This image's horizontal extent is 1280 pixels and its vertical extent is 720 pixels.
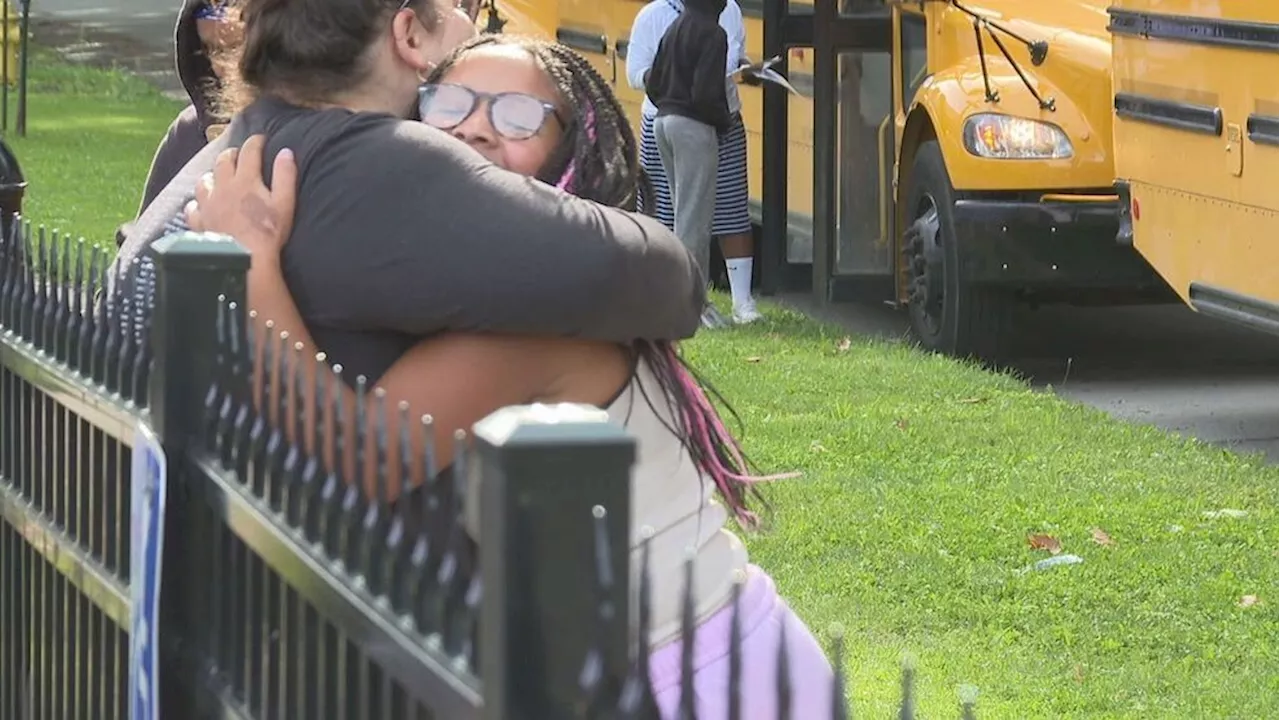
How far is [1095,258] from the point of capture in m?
10.2

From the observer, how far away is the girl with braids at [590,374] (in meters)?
2.81

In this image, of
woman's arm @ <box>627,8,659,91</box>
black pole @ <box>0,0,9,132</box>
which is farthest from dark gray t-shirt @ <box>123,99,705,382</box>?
black pole @ <box>0,0,9,132</box>

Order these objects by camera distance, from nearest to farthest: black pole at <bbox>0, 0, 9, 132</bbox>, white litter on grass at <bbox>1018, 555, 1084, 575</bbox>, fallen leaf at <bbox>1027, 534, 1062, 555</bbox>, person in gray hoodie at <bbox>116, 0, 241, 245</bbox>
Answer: person in gray hoodie at <bbox>116, 0, 241, 245</bbox>, white litter on grass at <bbox>1018, 555, 1084, 575</bbox>, fallen leaf at <bbox>1027, 534, 1062, 555</bbox>, black pole at <bbox>0, 0, 9, 132</bbox>

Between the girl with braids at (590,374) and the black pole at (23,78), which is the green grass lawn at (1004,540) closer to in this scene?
the girl with braids at (590,374)

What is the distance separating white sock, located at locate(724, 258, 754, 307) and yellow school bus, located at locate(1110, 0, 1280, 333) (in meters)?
2.78

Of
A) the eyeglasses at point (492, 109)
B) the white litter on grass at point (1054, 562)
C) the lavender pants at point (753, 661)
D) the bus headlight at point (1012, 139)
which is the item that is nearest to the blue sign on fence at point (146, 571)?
the eyeglasses at point (492, 109)

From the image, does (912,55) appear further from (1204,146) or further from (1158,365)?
(1204,146)

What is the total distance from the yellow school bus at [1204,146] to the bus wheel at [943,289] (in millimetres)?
1156

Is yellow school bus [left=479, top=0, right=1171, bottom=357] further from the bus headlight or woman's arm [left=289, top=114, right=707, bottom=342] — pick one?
woman's arm [left=289, top=114, right=707, bottom=342]

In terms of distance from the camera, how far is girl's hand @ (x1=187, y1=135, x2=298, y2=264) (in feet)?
9.62

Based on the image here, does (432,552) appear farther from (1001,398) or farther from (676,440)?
(1001,398)

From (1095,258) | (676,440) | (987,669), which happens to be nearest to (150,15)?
(1095,258)

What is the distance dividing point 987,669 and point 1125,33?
4066 mm

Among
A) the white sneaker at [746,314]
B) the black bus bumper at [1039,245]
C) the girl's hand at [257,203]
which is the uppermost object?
the girl's hand at [257,203]
